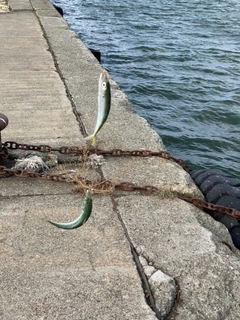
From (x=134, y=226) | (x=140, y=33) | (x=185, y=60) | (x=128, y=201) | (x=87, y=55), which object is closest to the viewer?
(x=134, y=226)

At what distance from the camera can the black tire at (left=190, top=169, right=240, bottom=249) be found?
12.0 feet

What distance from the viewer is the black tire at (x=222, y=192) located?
3645mm

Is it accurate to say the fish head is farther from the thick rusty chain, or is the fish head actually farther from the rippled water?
the rippled water

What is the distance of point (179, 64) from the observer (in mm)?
11328

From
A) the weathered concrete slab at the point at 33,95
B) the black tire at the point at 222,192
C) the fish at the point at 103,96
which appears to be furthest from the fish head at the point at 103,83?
the weathered concrete slab at the point at 33,95

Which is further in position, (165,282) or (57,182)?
(57,182)

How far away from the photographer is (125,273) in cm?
277

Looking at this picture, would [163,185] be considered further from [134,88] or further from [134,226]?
[134,88]

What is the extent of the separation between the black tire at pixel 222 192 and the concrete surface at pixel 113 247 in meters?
0.21

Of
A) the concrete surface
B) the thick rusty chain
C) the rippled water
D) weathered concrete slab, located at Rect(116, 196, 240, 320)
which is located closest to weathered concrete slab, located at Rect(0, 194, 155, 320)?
the concrete surface

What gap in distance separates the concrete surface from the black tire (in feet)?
0.68

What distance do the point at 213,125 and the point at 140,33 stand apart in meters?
6.76

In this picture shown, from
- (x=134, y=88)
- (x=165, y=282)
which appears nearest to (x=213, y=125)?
(x=134, y=88)

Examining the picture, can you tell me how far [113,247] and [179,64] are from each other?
889 cm
